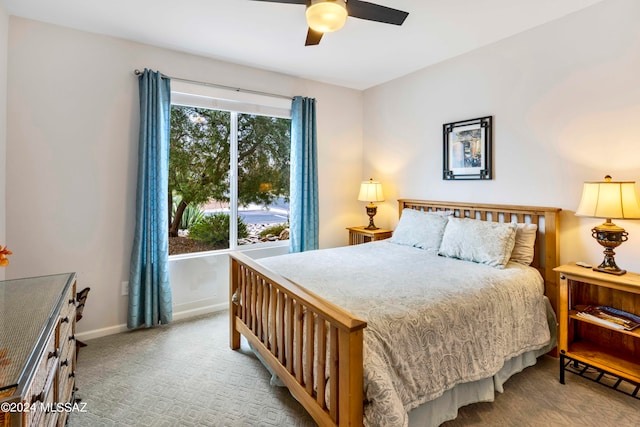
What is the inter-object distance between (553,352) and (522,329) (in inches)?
26.2

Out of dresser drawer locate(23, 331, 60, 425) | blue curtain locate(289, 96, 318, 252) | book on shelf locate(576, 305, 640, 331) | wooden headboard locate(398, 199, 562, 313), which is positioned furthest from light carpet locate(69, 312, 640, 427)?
blue curtain locate(289, 96, 318, 252)

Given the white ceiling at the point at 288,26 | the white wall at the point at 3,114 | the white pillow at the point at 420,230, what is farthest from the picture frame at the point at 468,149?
the white wall at the point at 3,114

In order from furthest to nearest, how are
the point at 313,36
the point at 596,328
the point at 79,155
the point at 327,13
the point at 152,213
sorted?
the point at 152,213
the point at 79,155
the point at 596,328
the point at 313,36
the point at 327,13

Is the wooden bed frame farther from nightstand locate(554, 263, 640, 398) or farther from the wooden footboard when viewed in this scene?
nightstand locate(554, 263, 640, 398)

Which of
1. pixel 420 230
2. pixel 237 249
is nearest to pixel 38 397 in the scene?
pixel 237 249

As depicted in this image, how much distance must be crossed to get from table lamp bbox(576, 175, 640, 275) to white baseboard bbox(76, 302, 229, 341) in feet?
11.0

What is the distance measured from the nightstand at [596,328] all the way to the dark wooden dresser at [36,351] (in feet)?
9.32

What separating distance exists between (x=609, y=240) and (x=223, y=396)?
2.75 metres

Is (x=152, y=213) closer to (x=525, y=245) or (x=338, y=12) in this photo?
(x=338, y=12)

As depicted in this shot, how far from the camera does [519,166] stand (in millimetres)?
2818

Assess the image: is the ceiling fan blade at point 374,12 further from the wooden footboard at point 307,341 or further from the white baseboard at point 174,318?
the white baseboard at point 174,318

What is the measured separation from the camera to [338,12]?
1.80 metres

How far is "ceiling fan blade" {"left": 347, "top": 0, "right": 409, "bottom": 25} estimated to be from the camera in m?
1.90

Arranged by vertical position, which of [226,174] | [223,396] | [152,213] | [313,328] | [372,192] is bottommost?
[223,396]
